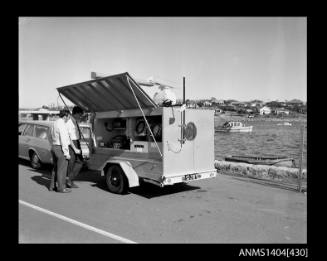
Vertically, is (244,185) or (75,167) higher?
(75,167)

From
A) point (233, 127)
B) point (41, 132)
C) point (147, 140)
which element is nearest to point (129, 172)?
point (147, 140)

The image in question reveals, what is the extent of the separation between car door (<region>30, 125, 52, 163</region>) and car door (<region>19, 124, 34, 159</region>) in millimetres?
229

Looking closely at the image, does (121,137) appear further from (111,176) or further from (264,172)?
(264,172)

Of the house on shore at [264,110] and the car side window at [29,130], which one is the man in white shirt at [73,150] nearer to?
the car side window at [29,130]

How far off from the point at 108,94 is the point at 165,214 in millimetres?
3258

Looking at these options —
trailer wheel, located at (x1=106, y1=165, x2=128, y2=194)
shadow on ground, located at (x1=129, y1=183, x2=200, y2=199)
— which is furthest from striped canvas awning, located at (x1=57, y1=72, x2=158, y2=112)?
shadow on ground, located at (x1=129, y1=183, x2=200, y2=199)

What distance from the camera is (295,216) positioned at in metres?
5.73

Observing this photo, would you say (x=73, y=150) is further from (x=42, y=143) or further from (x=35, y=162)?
(x=35, y=162)

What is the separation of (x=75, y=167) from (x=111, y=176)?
1081 mm

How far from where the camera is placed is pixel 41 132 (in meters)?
10.5

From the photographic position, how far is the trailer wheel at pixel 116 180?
7152 millimetres

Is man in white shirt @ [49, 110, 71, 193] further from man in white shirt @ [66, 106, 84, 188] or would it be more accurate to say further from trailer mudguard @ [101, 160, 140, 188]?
trailer mudguard @ [101, 160, 140, 188]

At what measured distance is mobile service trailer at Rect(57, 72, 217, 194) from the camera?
663 centimetres
